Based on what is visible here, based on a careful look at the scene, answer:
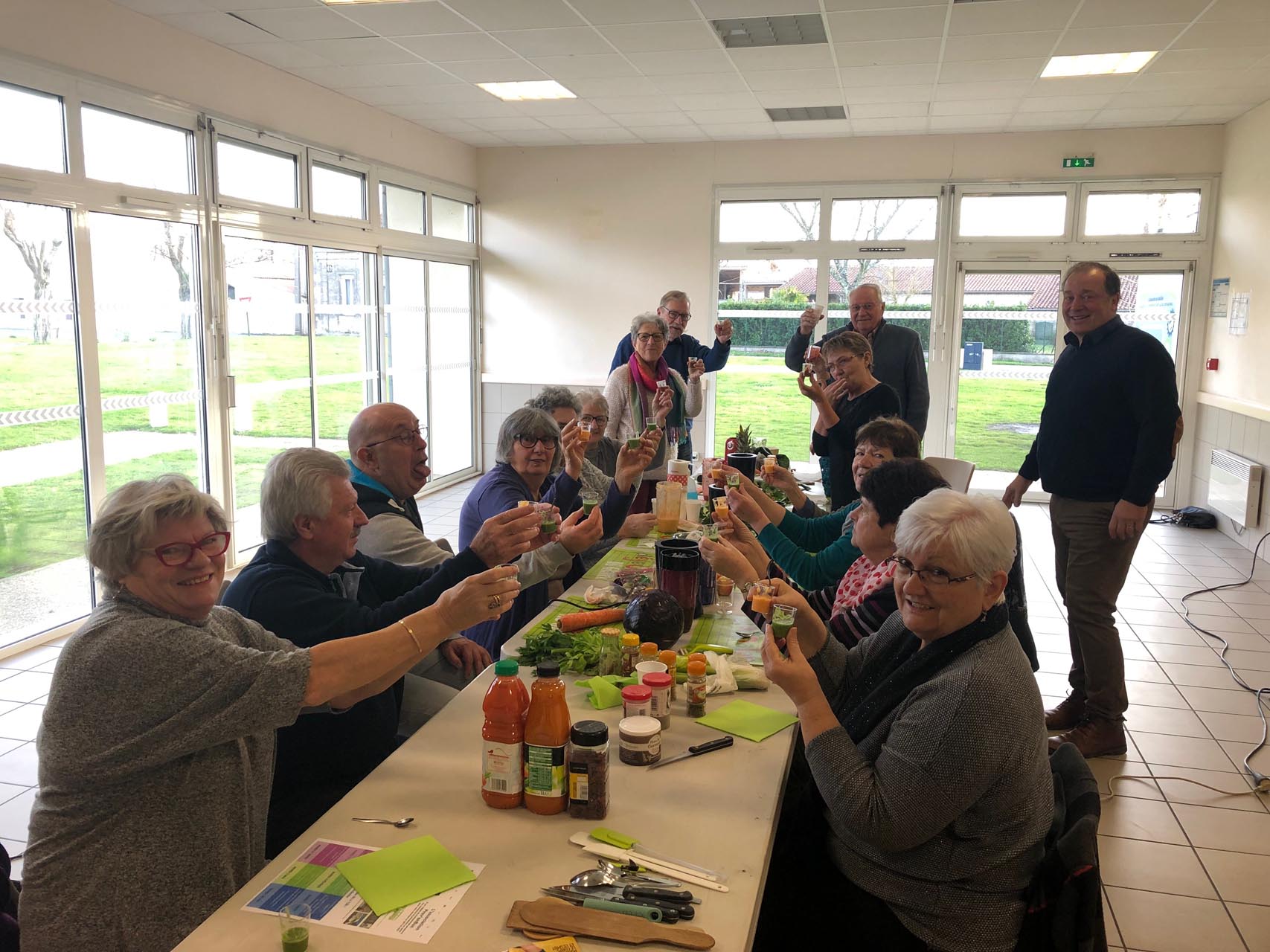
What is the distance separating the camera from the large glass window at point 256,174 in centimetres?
600

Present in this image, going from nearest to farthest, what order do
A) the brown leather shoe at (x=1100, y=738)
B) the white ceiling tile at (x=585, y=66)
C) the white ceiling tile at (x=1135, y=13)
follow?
the brown leather shoe at (x=1100, y=738) < the white ceiling tile at (x=1135, y=13) < the white ceiling tile at (x=585, y=66)

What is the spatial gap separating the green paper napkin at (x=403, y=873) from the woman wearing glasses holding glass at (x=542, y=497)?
121 centimetres

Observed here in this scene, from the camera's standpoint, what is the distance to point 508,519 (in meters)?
2.53

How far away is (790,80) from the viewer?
6539mm

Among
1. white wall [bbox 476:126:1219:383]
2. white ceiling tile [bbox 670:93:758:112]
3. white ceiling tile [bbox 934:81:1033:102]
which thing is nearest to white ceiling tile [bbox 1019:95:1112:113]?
white ceiling tile [bbox 934:81:1033:102]

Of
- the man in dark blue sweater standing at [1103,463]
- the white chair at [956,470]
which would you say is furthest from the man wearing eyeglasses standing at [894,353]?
the man in dark blue sweater standing at [1103,463]

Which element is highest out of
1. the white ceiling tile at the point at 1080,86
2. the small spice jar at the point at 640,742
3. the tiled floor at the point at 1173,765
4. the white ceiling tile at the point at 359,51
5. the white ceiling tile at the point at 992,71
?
the white ceiling tile at the point at 1080,86

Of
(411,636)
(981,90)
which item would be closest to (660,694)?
(411,636)

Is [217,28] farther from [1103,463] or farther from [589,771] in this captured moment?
[589,771]

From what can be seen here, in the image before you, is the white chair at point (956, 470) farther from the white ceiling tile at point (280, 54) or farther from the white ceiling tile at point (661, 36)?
the white ceiling tile at point (280, 54)

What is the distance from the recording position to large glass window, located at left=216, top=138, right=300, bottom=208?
6.00 meters

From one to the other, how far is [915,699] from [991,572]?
27 centimetres

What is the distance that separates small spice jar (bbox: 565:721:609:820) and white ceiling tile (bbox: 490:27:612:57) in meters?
4.87

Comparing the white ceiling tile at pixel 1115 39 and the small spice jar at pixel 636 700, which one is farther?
the white ceiling tile at pixel 1115 39
